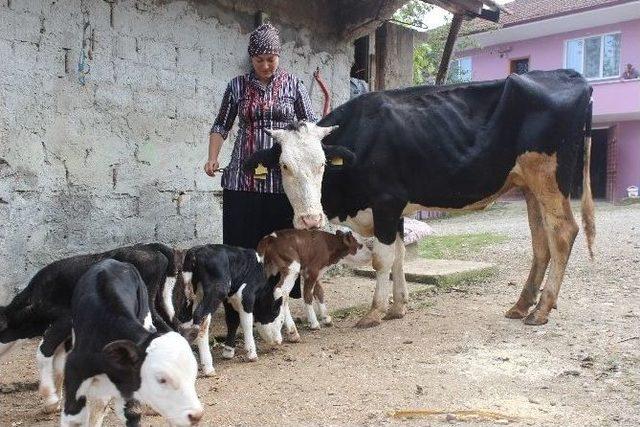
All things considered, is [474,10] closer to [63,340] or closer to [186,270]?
[186,270]

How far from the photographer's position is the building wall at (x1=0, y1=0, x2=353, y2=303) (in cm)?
475

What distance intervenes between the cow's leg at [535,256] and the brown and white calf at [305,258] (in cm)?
151

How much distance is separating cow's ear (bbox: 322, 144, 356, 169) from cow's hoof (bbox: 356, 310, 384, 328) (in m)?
1.21

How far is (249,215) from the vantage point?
16.7ft

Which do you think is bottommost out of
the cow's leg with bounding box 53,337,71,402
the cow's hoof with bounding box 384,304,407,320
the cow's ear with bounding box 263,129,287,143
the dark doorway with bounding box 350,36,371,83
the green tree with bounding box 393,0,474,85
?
the cow's hoof with bounding box 384,304,407,320

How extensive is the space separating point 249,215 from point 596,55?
1946 centimetres

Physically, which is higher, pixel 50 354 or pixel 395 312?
pixel 50 354

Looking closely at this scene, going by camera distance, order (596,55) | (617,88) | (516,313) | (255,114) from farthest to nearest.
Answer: (596,55), (617,88), (516,313), (255,114)

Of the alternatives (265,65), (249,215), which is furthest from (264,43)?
(249,215)

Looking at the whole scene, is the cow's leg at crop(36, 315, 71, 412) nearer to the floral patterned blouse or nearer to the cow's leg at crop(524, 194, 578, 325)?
the floral patterned blouse

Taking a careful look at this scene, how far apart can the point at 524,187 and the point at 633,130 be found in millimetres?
17701

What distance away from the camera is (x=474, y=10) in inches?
304

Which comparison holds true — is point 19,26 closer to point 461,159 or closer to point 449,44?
point 461,159

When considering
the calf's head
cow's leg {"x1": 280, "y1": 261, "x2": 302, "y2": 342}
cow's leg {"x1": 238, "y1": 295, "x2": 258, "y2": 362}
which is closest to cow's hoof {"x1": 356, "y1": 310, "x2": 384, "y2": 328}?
cow's leg {"x1": 280, "y1": 261, "x2": 302, "y2": 342}
